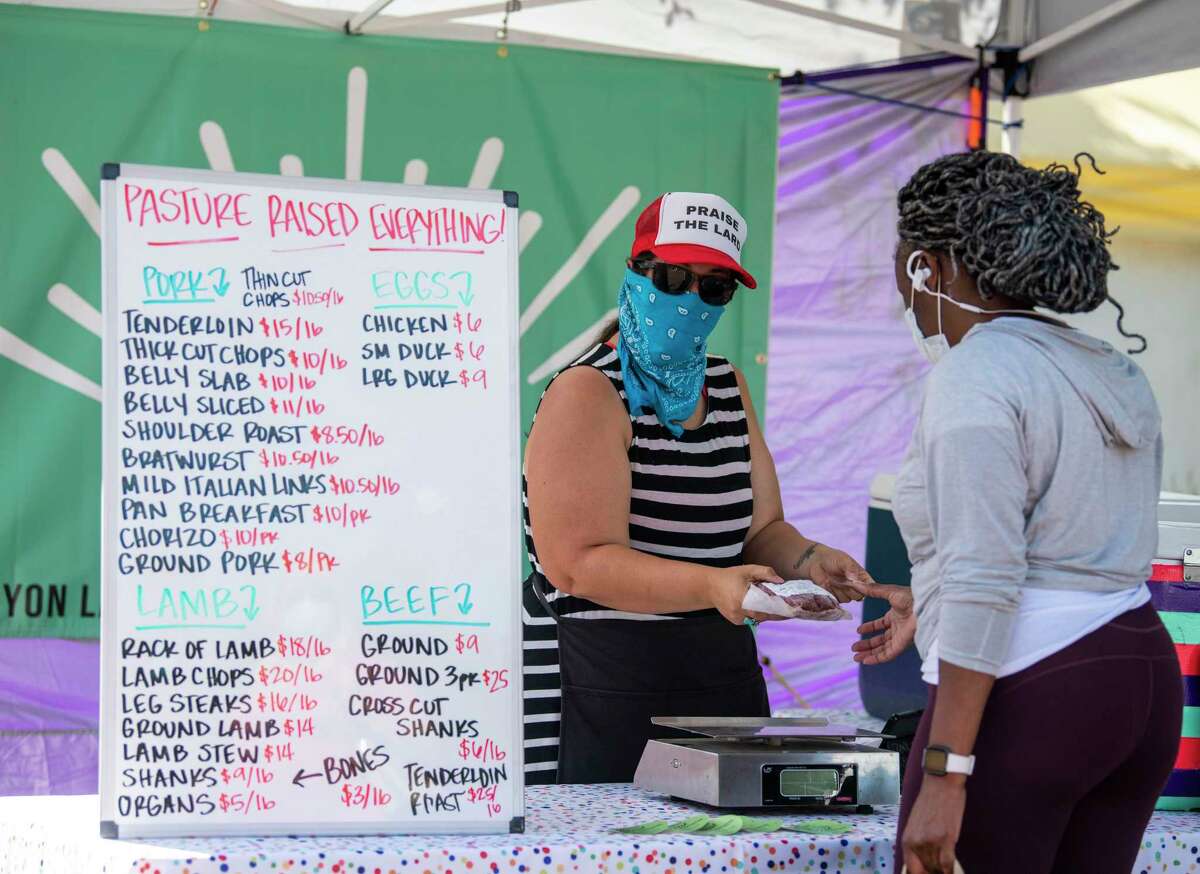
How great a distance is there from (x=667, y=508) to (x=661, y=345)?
26 centimetres

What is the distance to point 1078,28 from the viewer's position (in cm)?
393

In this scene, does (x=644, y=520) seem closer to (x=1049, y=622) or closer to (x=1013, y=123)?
(x=1049, y=622)

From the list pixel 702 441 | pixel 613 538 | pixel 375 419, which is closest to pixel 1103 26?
pixel 702 441

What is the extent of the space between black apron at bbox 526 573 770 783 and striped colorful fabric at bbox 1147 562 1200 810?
0.68m

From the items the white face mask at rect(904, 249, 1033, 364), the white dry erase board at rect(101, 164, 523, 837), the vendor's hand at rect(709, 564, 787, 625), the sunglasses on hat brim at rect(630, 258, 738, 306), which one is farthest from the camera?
the sunglasses on hat brim at rect(630, 258, 738, 306)

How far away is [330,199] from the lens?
197cm

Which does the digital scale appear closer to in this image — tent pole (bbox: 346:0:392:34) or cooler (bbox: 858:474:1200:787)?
cooler (bbox: 858:474:1200:787)

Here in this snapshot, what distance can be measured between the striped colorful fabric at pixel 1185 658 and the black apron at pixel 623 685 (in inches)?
26.7

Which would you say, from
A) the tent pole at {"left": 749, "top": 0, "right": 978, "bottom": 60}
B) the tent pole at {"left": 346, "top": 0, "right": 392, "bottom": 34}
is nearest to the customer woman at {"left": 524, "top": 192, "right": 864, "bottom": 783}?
the tent pole at {"left": 346, "top": 0, "right": 392, "bottom": 34}

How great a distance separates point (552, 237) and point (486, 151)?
29cm

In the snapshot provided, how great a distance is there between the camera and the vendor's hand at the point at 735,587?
6.52 feet

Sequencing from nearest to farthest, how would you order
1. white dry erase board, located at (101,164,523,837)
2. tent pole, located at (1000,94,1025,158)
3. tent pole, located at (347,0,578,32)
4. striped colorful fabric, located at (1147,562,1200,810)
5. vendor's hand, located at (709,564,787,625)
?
white dry erase board, located at (101,164,523,837)
vendor's hand, located at (709,564,787,625)
striped colorful fabric, located at (1147,562,1200,810)
tent pole, located at (347,0,578,32)
tent pole, located at (1000,94,1025,158)

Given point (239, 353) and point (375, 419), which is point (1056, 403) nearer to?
point (375, 419)

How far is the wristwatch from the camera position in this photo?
1532 millimetres
